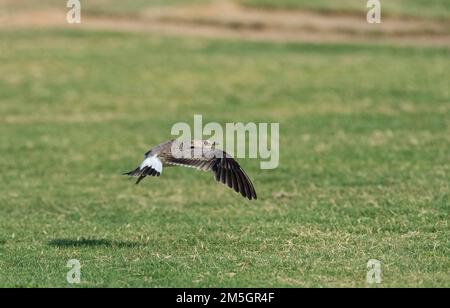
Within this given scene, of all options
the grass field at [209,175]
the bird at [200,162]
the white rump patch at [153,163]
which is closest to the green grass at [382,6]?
the grass field at [209,175]

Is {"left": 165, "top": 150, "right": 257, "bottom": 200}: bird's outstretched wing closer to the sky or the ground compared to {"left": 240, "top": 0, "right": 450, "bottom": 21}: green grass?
closer to the ground

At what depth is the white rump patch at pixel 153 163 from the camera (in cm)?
971

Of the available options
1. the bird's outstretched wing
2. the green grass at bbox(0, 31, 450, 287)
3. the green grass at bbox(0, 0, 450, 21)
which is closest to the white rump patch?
the bird's outstretched wing

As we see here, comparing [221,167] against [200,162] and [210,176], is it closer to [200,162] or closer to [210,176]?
[200,162]

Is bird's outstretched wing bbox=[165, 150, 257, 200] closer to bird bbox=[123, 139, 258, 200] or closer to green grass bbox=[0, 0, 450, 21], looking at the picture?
bird bbox=[123, 139, 258, 200]

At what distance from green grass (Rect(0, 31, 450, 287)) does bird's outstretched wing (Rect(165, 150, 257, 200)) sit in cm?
67

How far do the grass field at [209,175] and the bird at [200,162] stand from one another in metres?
0.70

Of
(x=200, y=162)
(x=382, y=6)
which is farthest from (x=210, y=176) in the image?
(x=382, y=6)

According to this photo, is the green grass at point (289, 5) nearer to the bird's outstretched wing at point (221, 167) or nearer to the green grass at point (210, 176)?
the green grass at point (210, 176)

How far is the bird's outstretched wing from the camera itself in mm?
9688
